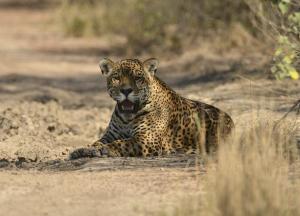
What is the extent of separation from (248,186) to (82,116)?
8140 mm

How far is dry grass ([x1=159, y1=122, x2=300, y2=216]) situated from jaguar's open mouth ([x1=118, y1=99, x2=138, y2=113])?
2564mm

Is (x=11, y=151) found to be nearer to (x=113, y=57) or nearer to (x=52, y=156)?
(x=52, y=156)

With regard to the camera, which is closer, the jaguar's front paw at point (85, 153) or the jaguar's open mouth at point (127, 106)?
the jaguar's front paw at point (85, 153)

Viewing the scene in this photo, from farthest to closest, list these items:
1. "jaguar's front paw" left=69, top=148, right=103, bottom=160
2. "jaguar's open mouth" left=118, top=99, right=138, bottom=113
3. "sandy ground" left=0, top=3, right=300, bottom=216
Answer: "jaguar's open mouth" left=118, top=99, right=138, bottom=113, "jaguar's front paw" left=69, top=148, right=103, bottom=160, "sandy ground" left=0, top=3, right=300, bottom=216

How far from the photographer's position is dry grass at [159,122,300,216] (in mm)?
6844

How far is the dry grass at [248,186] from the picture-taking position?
684 cm

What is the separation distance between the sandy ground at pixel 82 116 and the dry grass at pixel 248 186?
48 centimetres

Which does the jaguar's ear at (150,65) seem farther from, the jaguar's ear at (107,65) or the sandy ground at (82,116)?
the sandy ground at (82,116)

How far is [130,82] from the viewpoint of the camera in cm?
1035

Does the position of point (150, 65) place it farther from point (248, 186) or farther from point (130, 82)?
point (248, 186)

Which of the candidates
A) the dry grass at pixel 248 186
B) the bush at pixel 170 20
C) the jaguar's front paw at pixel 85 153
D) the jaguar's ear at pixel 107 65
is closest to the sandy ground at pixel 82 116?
the jaguar's front paw at pixel 85 153

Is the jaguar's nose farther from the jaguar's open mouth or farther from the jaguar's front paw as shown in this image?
the jaguar's front paw

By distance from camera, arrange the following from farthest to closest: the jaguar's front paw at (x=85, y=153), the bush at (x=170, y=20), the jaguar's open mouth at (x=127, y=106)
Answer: the bush at (x=170, y=20)
the jaguar's open mouth at (x=127, y=106)
the jaguar's front paw at (x=85, y=153)

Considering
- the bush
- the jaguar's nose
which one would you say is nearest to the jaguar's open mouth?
the jaguar's nose
